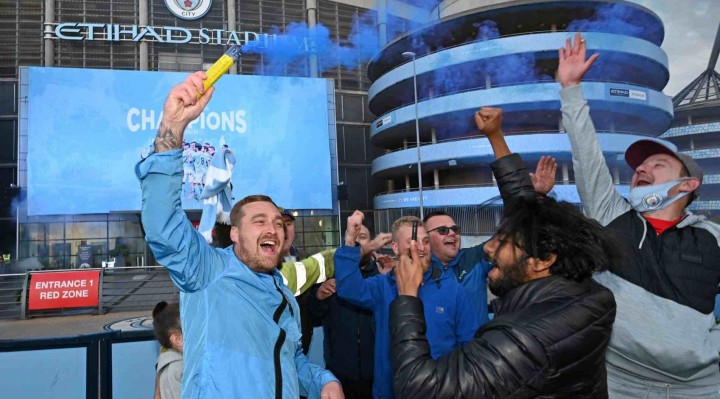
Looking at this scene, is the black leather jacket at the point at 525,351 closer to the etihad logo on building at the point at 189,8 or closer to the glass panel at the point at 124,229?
the glass panel at the point at 124,229

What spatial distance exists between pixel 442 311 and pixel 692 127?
5687cm

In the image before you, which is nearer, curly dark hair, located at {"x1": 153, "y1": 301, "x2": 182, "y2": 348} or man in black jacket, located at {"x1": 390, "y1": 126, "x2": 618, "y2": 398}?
man in black jacket, located at {"x1": 390, "y1": 126, "x2": 618, "y2": 398}

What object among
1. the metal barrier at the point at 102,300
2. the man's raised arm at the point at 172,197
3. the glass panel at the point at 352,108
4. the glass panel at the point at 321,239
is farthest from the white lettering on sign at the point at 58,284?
the glass panel at the point at 352,108

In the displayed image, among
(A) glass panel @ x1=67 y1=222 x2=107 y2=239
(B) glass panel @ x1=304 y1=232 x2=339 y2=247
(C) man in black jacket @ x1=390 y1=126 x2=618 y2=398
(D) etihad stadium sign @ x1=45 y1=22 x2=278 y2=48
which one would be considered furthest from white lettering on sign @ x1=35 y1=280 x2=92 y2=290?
(D) etihad stadium sign @ x1=45 y1=22 x2=278 y2=48

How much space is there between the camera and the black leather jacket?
1366 millimetres

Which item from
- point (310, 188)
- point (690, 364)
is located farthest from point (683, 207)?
point (310, 188)

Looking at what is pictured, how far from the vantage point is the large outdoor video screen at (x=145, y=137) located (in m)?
22.4

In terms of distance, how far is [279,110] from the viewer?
24.7 meters

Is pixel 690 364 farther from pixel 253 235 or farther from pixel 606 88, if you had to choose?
pixel 606 88

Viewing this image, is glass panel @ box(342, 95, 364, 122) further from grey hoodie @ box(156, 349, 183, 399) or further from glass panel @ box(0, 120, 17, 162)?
grey hoodie @ box(156, 349, 183, 399)

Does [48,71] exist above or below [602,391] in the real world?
above

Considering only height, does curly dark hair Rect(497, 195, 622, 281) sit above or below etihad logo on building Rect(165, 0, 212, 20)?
below

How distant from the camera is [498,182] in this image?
8.91ft

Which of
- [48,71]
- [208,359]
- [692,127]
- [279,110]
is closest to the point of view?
[208,359]
